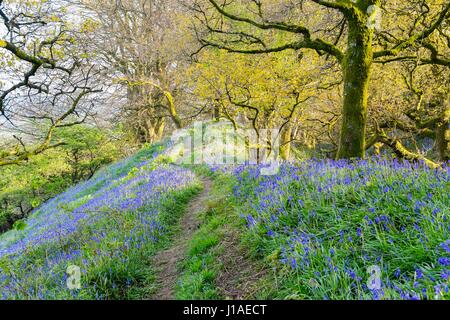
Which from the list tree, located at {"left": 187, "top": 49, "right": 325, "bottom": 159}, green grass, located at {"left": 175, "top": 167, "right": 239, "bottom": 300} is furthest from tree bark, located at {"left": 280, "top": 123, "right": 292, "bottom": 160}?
green grass, located at {"left": 175, "top": 167, "right": 239, "bottom": 300}

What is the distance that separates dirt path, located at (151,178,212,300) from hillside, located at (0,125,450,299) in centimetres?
3

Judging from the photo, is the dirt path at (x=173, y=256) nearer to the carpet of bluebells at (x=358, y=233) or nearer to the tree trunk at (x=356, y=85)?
the carpet of bluebells at (x=358, y=233)

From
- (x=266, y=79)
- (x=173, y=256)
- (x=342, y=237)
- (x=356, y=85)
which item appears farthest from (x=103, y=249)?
(x=266, y=79)

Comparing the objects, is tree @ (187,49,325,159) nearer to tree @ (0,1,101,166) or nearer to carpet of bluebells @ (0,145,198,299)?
carpet of bluebells @ (0,145,198,299)

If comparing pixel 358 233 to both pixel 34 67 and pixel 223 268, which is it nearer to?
pixel 223 268

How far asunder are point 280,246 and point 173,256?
2509 millimetres

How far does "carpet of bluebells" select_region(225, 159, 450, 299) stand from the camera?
2918 mm

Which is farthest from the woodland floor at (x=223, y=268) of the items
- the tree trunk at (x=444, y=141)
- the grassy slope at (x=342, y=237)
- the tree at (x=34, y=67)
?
the tree trunk at (x=444, y=141)

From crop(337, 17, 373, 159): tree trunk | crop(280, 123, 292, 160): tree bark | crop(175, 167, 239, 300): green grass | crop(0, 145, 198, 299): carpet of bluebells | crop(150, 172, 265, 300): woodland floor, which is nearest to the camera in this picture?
crop(150, 172, 265, 300): woodland floor

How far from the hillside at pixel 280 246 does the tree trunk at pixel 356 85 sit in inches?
47.9
